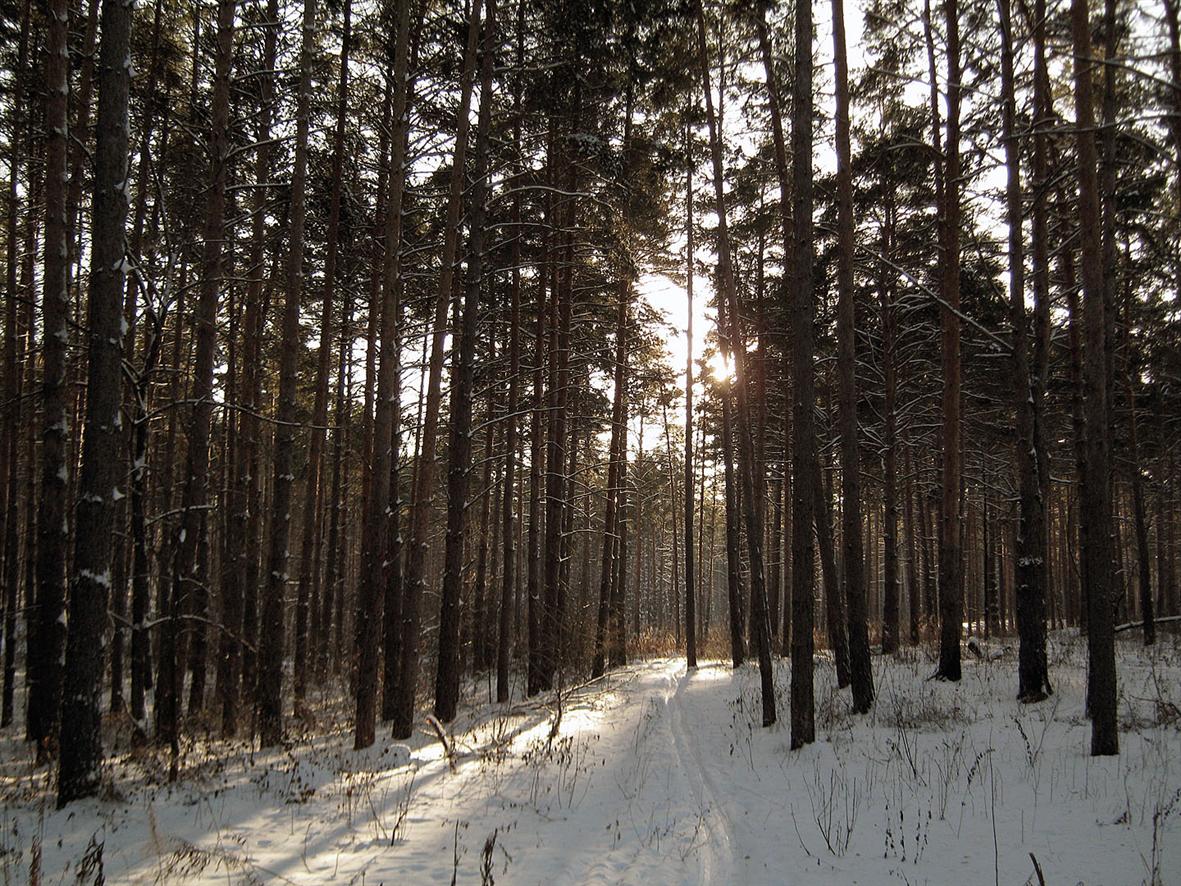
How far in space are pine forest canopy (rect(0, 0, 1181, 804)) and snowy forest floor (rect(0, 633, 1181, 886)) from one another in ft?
2.06

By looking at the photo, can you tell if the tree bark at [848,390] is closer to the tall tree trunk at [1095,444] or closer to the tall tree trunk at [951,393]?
the tall tree trunk at [951,393]

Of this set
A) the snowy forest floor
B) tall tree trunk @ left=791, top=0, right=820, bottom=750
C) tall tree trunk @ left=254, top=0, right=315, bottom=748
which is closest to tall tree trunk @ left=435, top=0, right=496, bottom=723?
the snowy forest floor

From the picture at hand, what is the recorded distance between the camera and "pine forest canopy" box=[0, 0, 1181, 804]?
7.51 metres

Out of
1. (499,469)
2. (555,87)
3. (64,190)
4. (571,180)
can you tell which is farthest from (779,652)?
(64,190)

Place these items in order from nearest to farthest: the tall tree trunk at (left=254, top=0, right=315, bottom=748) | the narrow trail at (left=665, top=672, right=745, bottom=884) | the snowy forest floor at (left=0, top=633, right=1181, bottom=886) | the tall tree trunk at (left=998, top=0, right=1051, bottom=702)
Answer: the snowy forest floor at (left=0, top=633, right=1181, bottom=886) < the narrow trail at (left=665, top=672, right=745, bottom=884) < the tall tree trunk at (left=254, top=0, right=315, bottom=748) < the tall tree trunk at (left=998, top=0, right=1051, bottom=702)

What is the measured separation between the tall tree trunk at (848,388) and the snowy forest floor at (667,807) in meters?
0.76

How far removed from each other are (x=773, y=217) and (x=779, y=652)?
14.7 metres

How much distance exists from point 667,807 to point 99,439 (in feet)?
21.3

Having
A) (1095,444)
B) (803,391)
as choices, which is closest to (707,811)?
(803,391)

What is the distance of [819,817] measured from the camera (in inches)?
242

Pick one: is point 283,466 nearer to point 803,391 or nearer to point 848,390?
point 803,391

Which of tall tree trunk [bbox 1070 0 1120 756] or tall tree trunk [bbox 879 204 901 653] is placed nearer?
tall tree trunk [bbox 1070 0 1120 756]

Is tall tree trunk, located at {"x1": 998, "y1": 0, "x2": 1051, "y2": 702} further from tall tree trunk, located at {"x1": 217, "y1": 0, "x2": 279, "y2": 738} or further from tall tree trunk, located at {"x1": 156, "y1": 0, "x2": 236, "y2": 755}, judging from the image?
tall tree trunk, located at {"x1": 156, "y1": 0, "x2": 236, "y2": 755}

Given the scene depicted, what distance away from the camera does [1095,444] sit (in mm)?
6711
